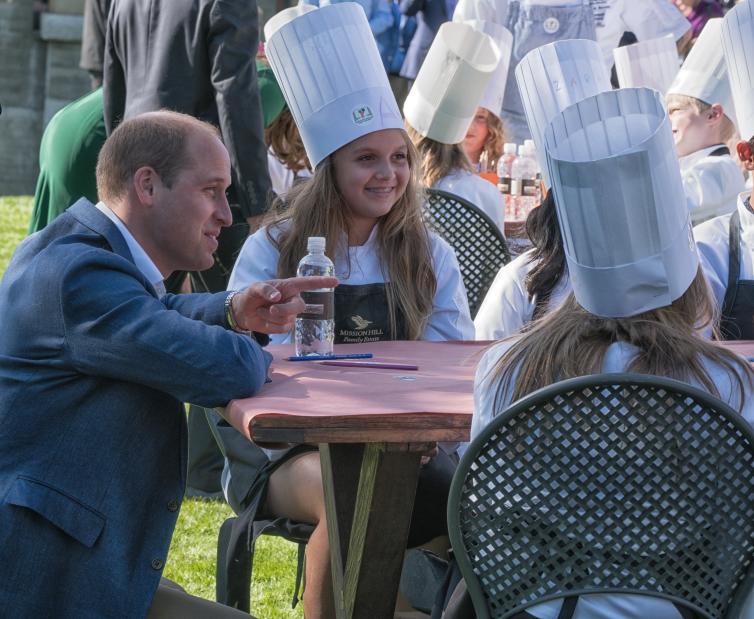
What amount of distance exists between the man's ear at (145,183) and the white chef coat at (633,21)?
190 inches

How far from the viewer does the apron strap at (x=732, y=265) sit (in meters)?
3.55

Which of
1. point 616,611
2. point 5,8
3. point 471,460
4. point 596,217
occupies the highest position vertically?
point 596,217

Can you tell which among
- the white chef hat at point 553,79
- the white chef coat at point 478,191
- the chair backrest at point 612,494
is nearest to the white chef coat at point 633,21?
the white chef coat at point 478,191

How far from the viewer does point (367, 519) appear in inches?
99.7

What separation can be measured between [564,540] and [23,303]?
1.06m

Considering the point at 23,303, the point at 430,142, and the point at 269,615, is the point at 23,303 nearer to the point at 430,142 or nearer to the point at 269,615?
the point at 269,615

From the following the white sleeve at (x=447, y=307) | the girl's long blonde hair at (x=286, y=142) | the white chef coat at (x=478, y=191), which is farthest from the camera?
the girl's long blonde hair at (x=286, y=142)

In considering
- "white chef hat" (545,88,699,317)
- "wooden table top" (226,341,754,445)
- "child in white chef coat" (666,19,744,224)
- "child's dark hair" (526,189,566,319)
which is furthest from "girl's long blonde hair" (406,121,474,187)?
"white chef hat" (545,88,699,317)

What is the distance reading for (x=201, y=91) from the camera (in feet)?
16.8

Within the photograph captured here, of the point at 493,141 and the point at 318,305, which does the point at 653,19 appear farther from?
the point at 318,305

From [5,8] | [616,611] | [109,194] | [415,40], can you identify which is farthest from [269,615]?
[5,8]

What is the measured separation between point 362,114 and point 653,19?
12.6 ft

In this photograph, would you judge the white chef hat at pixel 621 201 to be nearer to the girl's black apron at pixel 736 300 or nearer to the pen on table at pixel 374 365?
the pen on table at pixel 374 365

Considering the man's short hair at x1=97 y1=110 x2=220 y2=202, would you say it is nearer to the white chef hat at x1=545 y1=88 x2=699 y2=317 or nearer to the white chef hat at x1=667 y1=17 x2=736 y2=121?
the white chef hat at x1=545 y1=88 x2=699 y2=317
